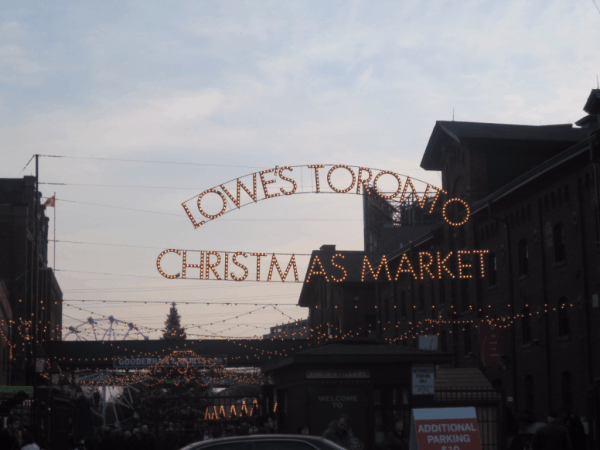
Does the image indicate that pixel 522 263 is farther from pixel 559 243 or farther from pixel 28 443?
pixel 28 443

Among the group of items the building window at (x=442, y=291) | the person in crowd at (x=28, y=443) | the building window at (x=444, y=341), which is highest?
the building window at (x=442, y=291)

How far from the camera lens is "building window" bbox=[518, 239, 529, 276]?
1243 inches

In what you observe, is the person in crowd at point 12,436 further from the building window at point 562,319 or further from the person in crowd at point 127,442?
the building window at point 562,319

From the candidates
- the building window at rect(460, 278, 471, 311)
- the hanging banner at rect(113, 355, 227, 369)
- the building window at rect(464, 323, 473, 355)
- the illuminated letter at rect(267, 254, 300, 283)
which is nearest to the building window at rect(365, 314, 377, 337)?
the hanging banner at rect(113, 355, 227, 369)

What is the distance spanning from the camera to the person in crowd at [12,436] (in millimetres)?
12906

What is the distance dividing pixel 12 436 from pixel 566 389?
20208mm

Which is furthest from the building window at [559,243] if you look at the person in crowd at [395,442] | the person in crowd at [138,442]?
the person in crowd at [395,442]

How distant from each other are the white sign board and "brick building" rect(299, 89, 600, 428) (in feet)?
15.6

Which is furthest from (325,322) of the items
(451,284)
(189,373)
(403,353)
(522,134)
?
(403,353)

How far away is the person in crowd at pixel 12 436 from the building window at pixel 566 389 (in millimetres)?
19916

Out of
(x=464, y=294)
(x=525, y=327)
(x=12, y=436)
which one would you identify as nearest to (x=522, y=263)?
(x=525, y=327)

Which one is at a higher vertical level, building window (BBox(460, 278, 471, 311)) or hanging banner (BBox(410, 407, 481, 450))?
building window (BBox(460, 278, 471, 311))

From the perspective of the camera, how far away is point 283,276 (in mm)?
26312

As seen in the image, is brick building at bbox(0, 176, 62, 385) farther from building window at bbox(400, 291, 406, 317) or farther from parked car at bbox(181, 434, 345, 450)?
parked car at bbox(181, 434, 345, 450)
